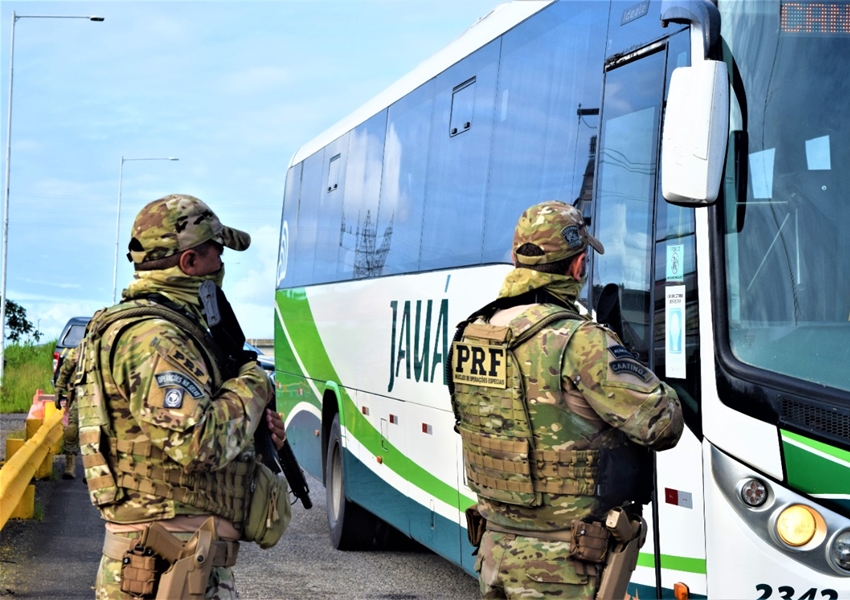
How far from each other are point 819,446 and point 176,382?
7.37 ft

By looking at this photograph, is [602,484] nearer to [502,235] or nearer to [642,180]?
[642,180]

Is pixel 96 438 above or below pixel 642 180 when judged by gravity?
below

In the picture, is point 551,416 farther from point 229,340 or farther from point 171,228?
point 171,228

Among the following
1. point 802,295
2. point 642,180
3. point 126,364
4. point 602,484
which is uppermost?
point 642,180

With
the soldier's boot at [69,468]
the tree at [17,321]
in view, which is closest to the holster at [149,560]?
the soldier's boot at [69,468]

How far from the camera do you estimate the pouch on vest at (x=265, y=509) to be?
441 centimetres

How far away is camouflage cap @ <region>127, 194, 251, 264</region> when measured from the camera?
4.30 m

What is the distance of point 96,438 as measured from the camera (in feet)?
13.9

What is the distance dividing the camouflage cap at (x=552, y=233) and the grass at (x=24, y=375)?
2627 cm

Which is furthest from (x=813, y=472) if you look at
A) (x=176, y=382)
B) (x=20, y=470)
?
(x=20, y=470)

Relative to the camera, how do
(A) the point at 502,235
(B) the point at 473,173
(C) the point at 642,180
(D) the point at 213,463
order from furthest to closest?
(B) the point at 473,173 → (A) the point at 502,235 → (C) the point at 642,180 → (D) the point at 213,463

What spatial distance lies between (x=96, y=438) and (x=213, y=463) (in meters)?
0.45

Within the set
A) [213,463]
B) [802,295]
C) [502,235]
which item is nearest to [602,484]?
[802,295]

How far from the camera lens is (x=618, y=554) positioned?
448 centimetres
